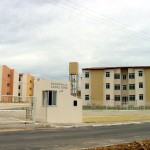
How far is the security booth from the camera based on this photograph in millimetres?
29806

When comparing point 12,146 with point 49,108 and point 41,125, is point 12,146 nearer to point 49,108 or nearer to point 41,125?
point 41,125

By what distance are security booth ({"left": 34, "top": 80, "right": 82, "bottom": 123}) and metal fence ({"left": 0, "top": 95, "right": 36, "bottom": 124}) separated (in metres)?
1.59

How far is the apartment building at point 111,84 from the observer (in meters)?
79.5

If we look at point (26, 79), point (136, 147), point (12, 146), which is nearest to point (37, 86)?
point (12, 146)

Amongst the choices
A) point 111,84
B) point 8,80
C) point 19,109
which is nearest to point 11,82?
point 8,80

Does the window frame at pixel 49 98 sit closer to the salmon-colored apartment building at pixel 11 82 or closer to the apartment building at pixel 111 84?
the apartment building at pixel 111 84

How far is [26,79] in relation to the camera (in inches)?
5143

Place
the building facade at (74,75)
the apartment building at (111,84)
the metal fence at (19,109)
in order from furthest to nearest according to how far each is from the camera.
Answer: the apartment building at (111,84)
the building facade at (74,75)
the metal fence at (19,109)

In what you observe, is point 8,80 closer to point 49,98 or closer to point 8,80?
point 8,80

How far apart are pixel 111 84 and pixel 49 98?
5154 centimetres

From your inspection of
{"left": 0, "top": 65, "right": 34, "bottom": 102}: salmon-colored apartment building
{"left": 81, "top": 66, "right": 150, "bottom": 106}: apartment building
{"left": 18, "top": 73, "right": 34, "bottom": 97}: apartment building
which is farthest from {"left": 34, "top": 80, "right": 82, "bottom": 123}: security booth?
{"left": 18, "top": 73, "right": 34, "bottom": 97}: apartment building

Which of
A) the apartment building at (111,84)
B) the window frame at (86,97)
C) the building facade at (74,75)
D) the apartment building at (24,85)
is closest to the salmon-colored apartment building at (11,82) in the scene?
the apartment building at (24,85)

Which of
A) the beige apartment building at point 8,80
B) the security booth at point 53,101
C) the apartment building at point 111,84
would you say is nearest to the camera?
the security booth at point 53,101

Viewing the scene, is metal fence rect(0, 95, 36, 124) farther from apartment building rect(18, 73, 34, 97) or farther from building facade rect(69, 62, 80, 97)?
apartment building rect(18, 73, 34, 97)
